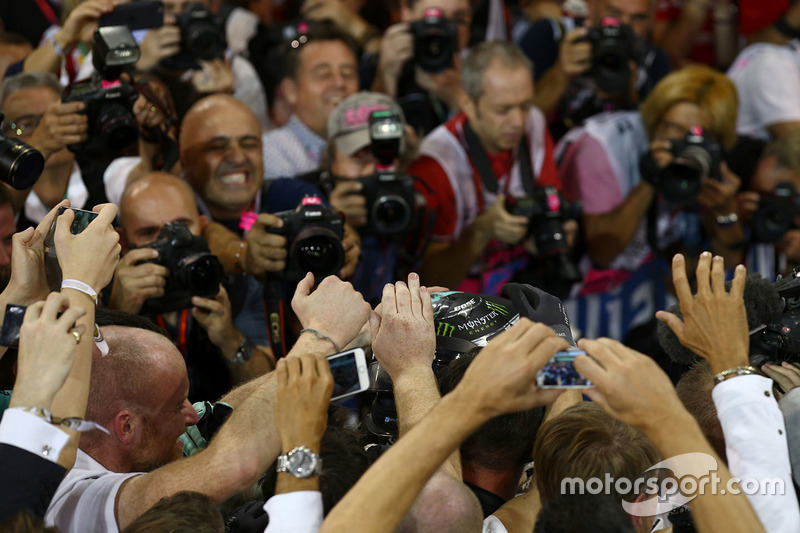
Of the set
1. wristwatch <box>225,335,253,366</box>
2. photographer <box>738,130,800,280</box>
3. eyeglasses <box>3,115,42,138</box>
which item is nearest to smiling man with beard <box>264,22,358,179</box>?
eyeglasses <box>3,115,42,138</box>

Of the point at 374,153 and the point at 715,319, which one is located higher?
the point at 715,319

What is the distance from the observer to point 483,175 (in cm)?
438

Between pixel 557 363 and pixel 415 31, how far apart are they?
A: 119 inches

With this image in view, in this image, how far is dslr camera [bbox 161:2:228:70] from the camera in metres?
4.01

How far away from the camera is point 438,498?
195 centimetres

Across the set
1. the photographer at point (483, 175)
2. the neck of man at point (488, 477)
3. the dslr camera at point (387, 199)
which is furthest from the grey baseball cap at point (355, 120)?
the neck of man at point (488, 477)

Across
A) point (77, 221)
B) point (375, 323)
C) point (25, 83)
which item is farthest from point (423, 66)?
point (77, 221)

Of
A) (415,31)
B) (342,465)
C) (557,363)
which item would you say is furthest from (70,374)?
(415,31)

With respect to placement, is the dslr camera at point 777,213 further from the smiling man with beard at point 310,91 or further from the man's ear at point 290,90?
the man's ear at point 290,90

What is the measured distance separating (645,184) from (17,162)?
113 inches

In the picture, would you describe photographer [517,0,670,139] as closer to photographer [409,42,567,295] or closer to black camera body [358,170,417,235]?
photographer [409,42,567,295]

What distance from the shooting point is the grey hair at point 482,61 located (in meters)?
4.43

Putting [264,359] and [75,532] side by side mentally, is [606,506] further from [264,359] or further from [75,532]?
[264,359]

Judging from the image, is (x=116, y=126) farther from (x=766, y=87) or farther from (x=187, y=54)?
(x=766, y=87)
